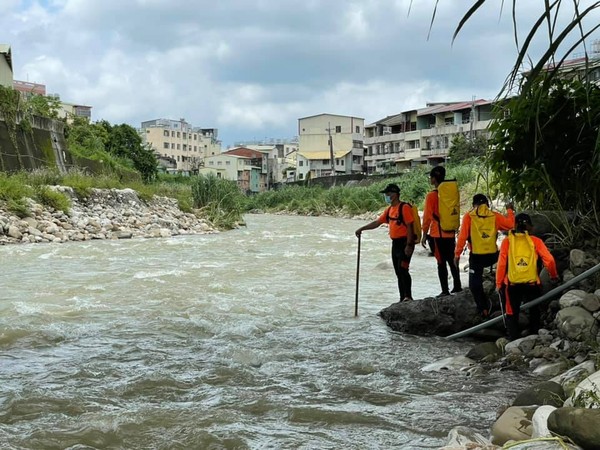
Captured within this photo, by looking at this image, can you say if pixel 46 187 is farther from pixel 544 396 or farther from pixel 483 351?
pixel 544 396

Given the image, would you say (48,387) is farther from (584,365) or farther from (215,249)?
(215,249)

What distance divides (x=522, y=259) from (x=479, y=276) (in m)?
0.86

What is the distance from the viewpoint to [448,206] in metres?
7.66

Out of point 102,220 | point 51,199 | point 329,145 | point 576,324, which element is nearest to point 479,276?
point 576,324

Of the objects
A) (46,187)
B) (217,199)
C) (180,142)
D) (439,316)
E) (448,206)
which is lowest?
(439,316)

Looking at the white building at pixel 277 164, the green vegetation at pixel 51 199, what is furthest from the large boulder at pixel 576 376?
the white building at pixel 277 164

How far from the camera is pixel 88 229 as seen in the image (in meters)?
21.7

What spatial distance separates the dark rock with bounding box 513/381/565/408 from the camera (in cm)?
401

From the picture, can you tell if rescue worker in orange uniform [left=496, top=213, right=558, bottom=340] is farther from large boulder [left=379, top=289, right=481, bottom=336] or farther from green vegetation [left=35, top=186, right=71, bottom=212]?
green vegetation [left=35, top=186, right=71, bottom=212]

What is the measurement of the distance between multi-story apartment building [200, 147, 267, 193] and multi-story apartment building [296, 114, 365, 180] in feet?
29.2

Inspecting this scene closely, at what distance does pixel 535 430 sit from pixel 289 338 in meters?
4.11

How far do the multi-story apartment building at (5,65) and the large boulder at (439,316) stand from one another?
1403 inches

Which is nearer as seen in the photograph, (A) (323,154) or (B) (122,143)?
(B) (122,143)

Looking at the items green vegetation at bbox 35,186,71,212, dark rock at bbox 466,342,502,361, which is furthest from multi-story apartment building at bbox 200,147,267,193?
dark rock at bbox 466,342,502,361
